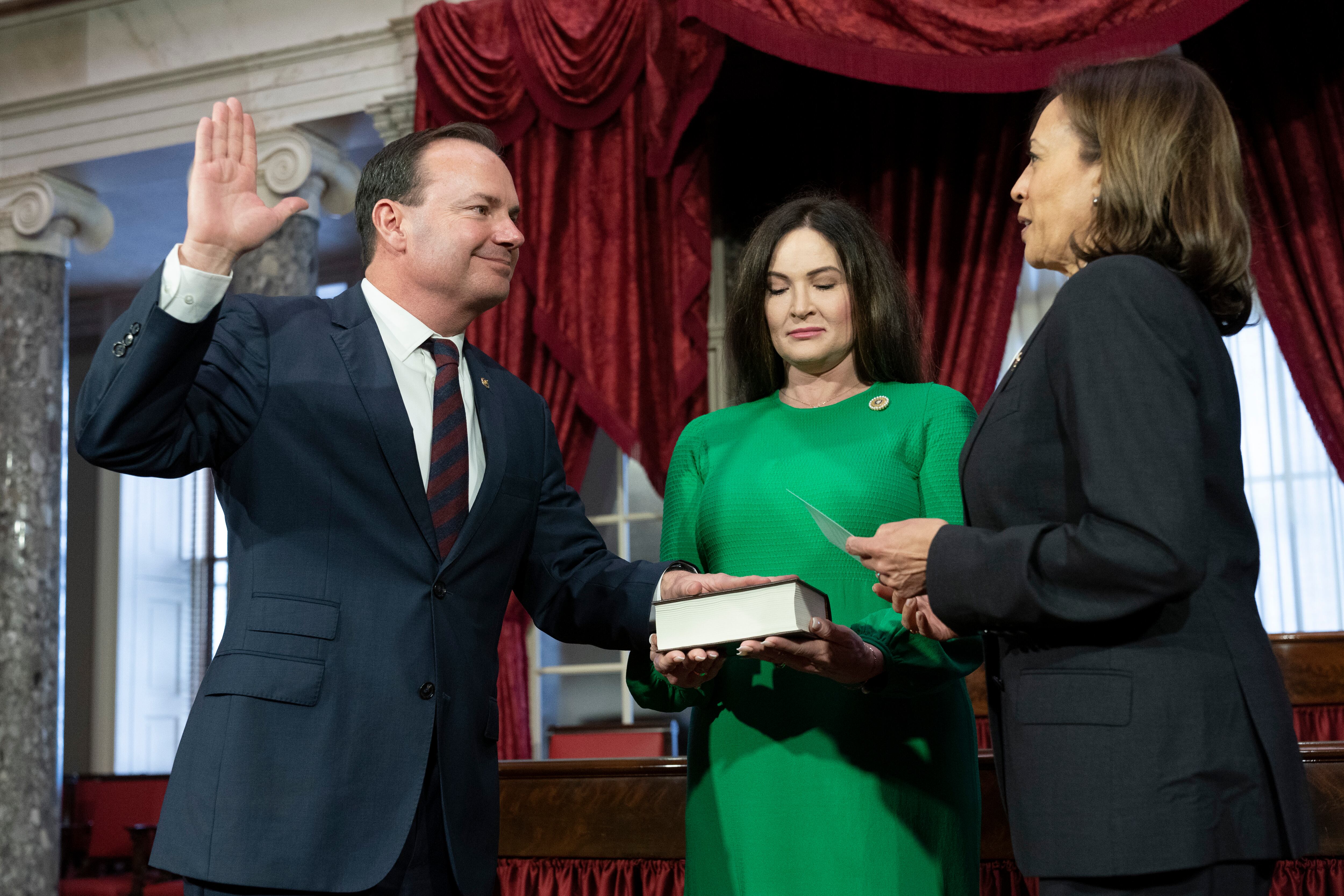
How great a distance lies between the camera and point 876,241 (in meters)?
2.32

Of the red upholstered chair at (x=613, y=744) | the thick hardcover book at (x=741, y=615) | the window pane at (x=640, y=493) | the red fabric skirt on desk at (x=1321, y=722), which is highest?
the window pane at (x=640, y=493)

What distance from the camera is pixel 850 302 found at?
2.26 metres

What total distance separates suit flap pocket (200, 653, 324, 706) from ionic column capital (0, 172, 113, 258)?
557 cm

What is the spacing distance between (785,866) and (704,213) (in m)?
3.75

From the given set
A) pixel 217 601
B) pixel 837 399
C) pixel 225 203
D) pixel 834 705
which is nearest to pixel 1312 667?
pixel 837 399

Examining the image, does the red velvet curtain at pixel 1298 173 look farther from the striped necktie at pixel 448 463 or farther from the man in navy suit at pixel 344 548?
the striped necktie at pixel 448 463

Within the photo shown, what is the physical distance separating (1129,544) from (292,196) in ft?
17.3

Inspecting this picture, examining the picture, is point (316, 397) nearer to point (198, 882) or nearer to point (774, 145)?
point (198, 882)

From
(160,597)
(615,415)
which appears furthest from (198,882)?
(160,597)

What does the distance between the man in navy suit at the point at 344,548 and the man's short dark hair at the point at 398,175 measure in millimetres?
76

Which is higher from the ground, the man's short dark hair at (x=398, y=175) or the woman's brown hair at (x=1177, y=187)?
the man's short dark hair at (x=398, y=175)

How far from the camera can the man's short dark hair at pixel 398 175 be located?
222 centimetres

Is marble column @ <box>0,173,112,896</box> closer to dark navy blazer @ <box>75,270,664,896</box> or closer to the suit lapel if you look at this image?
dark navy blazer @ <box>75,270,664,896</box>

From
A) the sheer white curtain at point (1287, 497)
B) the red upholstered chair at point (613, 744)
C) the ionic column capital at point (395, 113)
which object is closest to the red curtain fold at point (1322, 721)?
the sheer white curtain at point (1287, 497)
